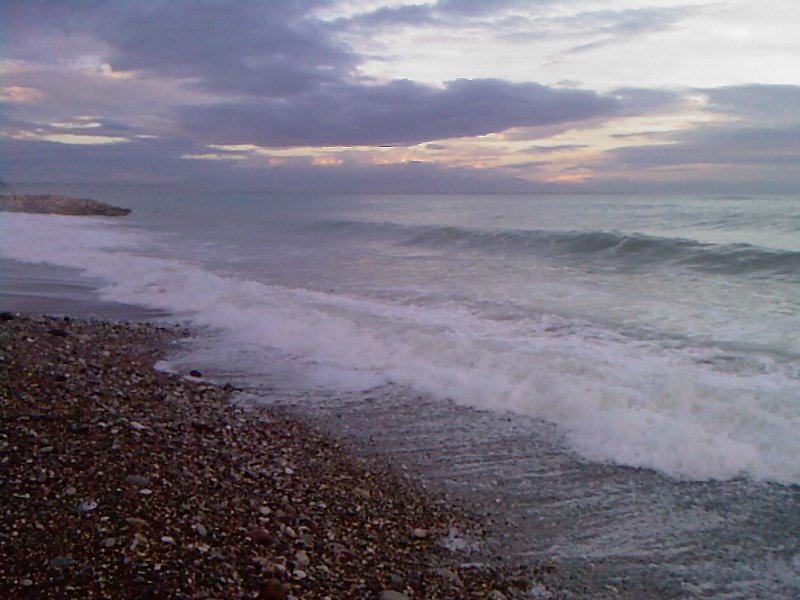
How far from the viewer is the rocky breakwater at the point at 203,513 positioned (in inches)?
127

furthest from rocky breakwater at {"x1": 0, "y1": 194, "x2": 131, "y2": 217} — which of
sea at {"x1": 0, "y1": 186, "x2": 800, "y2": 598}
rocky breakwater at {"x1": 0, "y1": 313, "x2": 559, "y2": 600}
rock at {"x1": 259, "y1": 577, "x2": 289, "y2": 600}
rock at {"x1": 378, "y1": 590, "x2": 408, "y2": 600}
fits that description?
rock at {"x1": 378, "y1": 590, "x2": 408, "y2": 600}

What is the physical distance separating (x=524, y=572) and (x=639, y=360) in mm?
5081

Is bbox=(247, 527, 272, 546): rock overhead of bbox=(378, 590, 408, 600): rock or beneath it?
overhead

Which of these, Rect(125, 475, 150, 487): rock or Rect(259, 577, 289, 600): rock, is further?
Rect(125, 475, 150, 487): rock

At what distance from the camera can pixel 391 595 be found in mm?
3416

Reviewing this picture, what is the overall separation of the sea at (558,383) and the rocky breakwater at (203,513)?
44 centimetres

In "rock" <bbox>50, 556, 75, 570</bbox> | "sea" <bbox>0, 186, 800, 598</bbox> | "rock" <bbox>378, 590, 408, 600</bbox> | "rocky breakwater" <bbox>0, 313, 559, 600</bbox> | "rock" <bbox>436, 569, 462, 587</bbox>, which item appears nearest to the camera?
"rock" <bbox>50, 556, 75, 570</bbox>

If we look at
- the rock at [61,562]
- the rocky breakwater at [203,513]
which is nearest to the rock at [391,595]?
the rocky breakwater at [203,513]

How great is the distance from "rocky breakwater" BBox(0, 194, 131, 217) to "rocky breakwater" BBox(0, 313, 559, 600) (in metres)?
48.2

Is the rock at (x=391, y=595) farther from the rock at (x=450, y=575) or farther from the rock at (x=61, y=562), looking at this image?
the rock at (x=61, y=562)

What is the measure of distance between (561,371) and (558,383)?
2.29 feet

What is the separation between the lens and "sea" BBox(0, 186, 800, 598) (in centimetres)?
425

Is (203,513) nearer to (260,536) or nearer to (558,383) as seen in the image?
(260,536)

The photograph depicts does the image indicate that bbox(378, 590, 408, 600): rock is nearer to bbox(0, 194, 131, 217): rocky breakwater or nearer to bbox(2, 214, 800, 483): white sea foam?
bbox(2, 214, 800, 483): white sea foam
